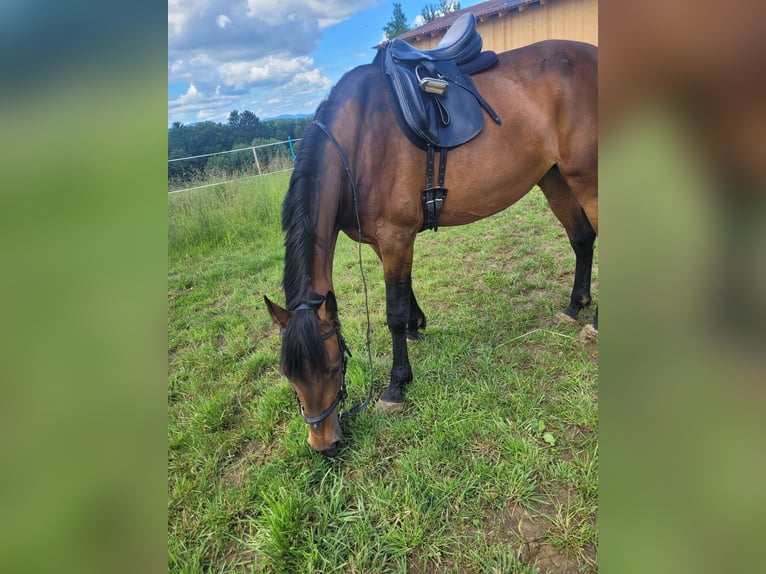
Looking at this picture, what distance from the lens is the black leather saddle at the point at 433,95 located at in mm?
2402

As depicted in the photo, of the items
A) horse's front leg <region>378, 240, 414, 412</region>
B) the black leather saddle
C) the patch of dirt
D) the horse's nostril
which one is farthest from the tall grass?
the patch of dirt

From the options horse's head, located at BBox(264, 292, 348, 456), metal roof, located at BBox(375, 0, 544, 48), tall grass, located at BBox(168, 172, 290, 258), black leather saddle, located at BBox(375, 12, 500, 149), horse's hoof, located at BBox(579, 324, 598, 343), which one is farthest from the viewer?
tall grass, located at BBox(168, 172, 290, 258)

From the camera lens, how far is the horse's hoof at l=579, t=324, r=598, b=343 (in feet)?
9.64

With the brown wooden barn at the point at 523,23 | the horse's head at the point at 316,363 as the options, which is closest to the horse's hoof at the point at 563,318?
the horse's head at the point at 316,363

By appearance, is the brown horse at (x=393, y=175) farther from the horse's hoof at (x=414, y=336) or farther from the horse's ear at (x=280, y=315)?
the horse's hoof at (x=414, y=336)

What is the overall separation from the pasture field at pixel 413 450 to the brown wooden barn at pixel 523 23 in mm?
2905

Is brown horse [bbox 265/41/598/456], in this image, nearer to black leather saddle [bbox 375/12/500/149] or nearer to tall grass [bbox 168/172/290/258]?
black leather saddle [bbox 375/12/500/149]

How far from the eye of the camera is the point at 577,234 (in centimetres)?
335

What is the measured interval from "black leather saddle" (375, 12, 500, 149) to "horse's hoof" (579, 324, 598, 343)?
5.47ft

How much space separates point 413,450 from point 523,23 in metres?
6.17

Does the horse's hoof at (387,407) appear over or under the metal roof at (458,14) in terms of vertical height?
under
